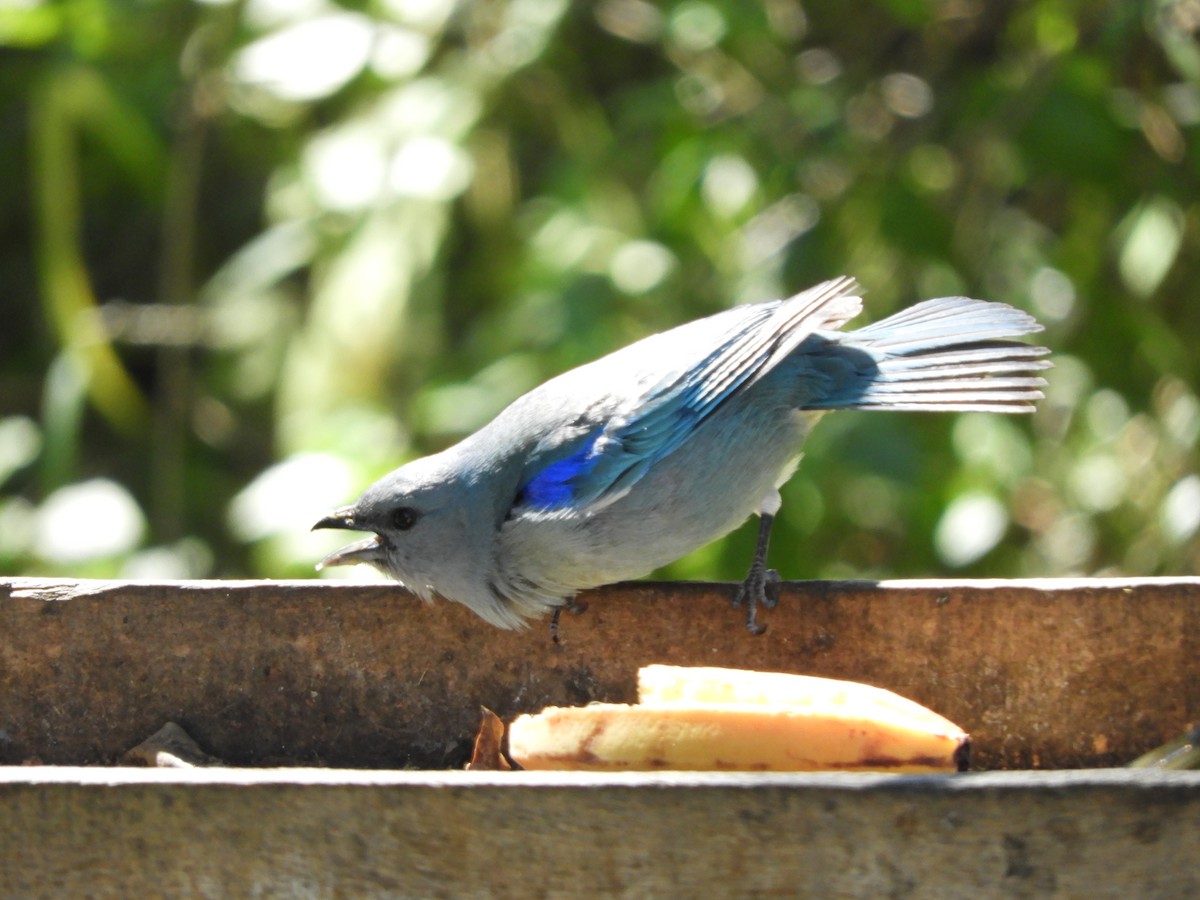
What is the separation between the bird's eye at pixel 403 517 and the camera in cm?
300

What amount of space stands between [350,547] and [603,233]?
4.36 feet

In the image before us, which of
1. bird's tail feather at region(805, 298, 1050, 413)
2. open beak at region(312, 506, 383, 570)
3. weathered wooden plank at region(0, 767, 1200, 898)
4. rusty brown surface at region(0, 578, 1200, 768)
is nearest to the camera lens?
weathered wooden plank at region(0, 767, 1200, 898)

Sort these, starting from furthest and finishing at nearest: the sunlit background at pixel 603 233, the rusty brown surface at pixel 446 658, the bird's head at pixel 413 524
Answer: the sunlit background at pixel 603 233
the bird's head at pixel 413 524
the rusty brown surface at pixel 446 658

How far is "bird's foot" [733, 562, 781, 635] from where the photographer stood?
105 inches

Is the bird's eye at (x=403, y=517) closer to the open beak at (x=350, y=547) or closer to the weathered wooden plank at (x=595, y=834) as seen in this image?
the open beak at (x=350, y=547)

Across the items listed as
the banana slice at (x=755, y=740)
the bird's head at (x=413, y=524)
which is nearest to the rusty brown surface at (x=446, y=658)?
the bird's head at (x=413, y=524)

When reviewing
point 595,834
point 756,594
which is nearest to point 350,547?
point 756,594

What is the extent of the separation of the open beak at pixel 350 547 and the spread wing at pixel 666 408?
314mm

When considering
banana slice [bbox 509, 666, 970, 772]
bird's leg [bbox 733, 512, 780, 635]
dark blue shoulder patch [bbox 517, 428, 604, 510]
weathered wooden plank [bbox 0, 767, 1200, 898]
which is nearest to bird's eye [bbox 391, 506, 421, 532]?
dark blue shoulder patch [bbox 517, 428, 604, 510]

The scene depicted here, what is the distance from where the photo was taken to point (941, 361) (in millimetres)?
3184

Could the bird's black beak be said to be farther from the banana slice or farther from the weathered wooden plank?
the weathered wooden plank

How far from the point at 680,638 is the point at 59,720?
113 centimetres

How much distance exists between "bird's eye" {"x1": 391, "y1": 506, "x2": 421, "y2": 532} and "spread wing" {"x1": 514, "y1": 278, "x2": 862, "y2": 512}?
221mm

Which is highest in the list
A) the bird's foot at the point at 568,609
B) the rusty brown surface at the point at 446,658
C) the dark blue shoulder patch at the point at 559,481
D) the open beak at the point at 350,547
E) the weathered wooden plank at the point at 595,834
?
the dark blue shoulder patch at the point at 559,481
